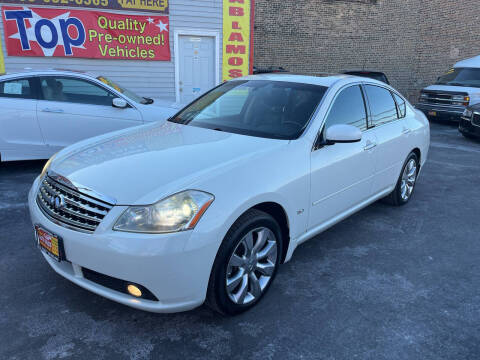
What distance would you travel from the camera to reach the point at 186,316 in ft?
8.67

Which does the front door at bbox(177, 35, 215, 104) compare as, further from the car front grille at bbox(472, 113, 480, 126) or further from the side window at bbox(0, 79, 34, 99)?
the car front grille at bbox(472, 113, 480, 126)

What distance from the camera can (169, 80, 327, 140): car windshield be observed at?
10.6 feet

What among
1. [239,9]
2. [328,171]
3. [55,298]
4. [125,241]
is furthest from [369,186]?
[239,9]

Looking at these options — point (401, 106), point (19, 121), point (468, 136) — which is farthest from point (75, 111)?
point (468, 136)

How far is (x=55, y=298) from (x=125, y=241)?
1.11 m

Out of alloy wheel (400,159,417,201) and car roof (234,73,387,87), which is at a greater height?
car roof (234,73,387,87)

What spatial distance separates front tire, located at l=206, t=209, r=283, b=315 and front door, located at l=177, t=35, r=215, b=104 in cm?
783

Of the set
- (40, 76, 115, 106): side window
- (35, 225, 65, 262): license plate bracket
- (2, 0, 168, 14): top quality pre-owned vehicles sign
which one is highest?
(2, 0, 168, 14): top quality pre-owned vehicles sign

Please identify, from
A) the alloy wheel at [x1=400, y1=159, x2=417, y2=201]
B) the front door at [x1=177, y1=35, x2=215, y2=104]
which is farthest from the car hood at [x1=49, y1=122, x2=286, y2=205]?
the front door at [x1=177, y1=35, x2=215, y2=104]

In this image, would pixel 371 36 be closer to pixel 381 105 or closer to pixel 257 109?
pixel 381 105

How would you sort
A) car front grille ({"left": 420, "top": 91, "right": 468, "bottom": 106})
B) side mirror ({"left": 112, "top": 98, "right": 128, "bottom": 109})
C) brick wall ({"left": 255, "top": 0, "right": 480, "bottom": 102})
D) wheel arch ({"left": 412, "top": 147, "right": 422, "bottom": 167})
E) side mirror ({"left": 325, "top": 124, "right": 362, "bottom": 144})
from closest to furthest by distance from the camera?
side mirror ({"left": 325, "top": 124, "right": 362, "bottom": 144}) → wheel arch ({"left": 412, "top": 147, "right": 422, "bottom": 167}) → side mirror ({"left": 112, "top": 98, "right": 128, "bottom": 109}) → car front grille ({"left": 420, "top": 91, "right": 468, "bottom": 106}) → brick wall ({"left": 255, "top": 0, "right": 480, "bottom": 102})

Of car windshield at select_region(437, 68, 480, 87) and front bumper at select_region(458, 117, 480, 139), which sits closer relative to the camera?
front bumper at select_region(458, 117, 480, 139)

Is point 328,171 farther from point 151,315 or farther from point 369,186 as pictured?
point 151,315

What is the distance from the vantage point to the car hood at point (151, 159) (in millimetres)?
2309
